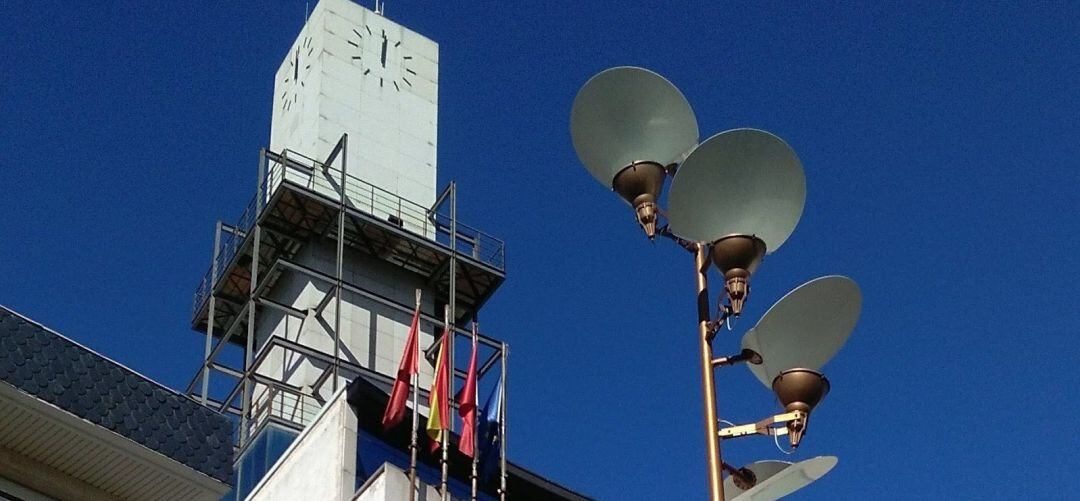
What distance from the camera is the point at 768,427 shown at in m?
10.1

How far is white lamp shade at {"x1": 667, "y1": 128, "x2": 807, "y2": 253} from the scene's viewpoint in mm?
10383

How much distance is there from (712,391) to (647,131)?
2.49 m

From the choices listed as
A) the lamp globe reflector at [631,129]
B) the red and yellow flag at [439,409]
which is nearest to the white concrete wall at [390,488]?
the red and yellow flag at [439,409]

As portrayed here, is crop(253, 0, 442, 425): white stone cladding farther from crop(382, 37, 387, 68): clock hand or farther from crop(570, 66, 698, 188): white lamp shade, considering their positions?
crop(570, 66, 698, 188): white lamp shade

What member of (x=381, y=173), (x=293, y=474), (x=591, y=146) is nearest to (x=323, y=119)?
(x=381, y=173)

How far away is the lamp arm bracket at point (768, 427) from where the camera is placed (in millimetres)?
10040

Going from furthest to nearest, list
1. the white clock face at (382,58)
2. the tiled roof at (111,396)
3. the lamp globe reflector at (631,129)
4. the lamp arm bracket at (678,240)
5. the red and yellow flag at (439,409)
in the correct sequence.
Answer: the white clock face at (382,58)
the red and yellow flag at (439,409)
the tiled roof at (111,396)
the lamp globe reflector at (631,129)
the lamp arm bracket at (678,240)

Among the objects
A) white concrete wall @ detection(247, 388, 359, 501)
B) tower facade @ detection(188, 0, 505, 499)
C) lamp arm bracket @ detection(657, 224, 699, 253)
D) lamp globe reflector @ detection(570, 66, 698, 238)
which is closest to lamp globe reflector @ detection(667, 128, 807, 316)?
lamp arm bracket @ detection(657, 224, 699, 253)

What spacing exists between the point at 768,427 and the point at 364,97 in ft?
147

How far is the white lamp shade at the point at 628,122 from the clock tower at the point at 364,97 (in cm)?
3981

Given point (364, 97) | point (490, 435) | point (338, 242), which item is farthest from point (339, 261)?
point (490, 435)

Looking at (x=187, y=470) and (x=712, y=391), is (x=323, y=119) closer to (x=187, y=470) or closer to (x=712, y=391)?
(x=187, y=470)

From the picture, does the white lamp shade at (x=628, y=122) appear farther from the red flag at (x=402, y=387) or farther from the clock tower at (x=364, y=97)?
the clock tower at (x=364, y=97)

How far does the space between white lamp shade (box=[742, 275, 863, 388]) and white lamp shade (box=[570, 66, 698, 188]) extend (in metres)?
1.59
